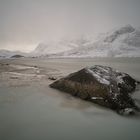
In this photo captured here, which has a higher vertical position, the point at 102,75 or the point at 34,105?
the point at 102,75

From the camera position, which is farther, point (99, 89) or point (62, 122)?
point (99, 89)

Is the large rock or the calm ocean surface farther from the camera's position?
the large rock

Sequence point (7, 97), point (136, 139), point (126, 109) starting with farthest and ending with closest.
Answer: point (7, 97) → point (126, 109) → point (136, 139)

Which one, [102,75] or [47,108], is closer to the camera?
[47,108]

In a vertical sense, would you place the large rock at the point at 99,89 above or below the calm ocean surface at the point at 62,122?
above

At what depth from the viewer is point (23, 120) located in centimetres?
421

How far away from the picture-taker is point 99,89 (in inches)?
232

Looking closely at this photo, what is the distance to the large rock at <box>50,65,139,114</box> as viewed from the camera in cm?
515

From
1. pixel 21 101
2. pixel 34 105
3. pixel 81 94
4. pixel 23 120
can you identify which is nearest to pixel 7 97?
pixel 21 101

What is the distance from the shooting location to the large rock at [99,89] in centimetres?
515

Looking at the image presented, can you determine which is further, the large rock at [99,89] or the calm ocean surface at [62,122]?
the large rock at [99,89]

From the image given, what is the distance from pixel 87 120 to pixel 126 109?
1528 millimetres

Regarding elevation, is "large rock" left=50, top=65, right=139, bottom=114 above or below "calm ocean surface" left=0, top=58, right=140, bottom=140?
above

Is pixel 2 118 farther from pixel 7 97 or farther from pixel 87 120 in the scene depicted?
pixel 87 120
